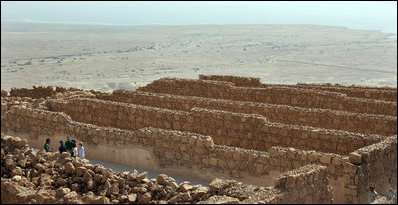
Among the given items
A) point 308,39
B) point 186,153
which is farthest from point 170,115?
point 308,39

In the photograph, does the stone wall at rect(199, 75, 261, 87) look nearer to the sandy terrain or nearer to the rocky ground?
the rocky ground

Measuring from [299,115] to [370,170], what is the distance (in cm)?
491

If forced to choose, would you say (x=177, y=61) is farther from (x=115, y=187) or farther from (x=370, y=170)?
(x=115, y=187)

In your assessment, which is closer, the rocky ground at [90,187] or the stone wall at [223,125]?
the rocky ground at [90,187]

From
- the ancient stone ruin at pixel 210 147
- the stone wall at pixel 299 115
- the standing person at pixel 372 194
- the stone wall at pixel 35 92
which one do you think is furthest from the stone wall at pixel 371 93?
→ the stone wall at pixel 35 92

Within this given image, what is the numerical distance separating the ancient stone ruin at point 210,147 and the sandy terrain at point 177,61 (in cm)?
1513

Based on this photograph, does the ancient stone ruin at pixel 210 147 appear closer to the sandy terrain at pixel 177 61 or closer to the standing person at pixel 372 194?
the standing person at pixel 372 194

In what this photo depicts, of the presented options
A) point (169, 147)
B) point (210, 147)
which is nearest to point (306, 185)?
point (210, 147)

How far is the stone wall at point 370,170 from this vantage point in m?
11.1

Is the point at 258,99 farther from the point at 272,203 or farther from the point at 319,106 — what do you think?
the point at 272,203

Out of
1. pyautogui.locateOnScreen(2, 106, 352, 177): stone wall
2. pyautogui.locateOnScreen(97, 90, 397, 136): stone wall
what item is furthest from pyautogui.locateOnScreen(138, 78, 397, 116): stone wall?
pyautogui.locateOnScreen(2, 106, 352, 177): stone wall

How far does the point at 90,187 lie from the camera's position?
9609mm

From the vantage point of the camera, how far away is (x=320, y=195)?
10008 mm

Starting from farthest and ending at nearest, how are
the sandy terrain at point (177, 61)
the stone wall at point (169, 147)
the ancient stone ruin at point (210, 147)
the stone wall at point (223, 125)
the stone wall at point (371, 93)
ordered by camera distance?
the sandy terrain at point (177, 61) < the stone wall at point (371, 93) < the stone wall at point (223, 125) < the stone wall at point (169, 147) < the ancient stone ruin at point (210, 147)
